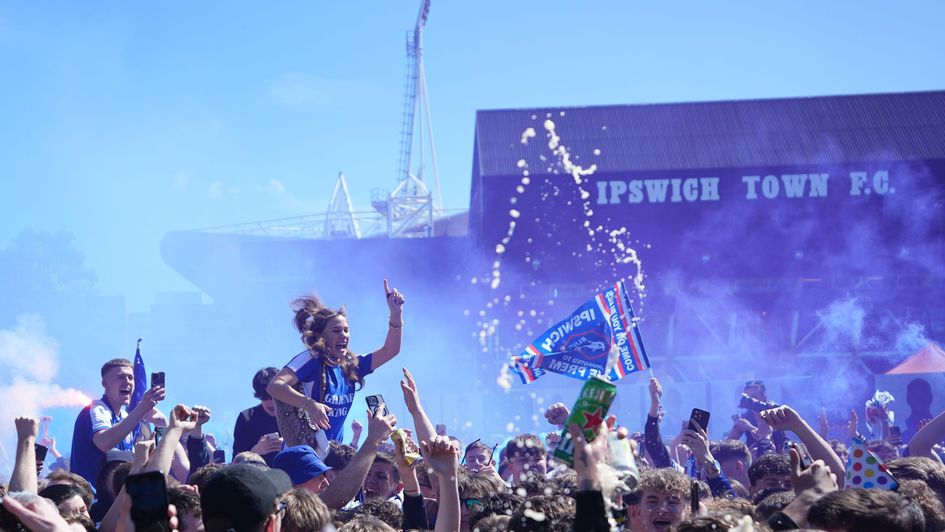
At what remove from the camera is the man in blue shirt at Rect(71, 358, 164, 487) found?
5.98 metres

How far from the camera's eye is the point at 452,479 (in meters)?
3.88

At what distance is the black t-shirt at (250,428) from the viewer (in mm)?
7199

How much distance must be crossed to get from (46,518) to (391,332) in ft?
11.7

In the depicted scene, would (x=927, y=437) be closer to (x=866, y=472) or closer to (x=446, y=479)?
(x=866, y=472)

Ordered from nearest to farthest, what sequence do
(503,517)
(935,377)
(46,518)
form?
(46,518) < (503,517) < (935,377)

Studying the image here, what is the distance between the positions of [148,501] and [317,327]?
3.71 meters

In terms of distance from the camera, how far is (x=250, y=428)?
7.22 metres

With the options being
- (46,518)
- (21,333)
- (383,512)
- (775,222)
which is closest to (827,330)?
(775,222)

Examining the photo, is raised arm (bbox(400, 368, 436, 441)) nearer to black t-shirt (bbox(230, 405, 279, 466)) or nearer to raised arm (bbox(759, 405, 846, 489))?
raised arm (bbox(759, 405, 846, 489))

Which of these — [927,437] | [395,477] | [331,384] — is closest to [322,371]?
[331,384]

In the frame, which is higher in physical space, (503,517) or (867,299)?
(867,299)

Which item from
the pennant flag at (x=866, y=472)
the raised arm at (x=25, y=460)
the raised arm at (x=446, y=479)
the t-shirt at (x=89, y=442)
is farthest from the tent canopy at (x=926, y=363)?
the raised arm at (x=25, y=460)

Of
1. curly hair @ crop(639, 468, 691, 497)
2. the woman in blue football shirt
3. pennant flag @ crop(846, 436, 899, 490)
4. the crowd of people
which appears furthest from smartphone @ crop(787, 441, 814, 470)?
the woman in blue football shirt

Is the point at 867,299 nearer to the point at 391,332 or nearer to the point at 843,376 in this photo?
the point at 843,376
